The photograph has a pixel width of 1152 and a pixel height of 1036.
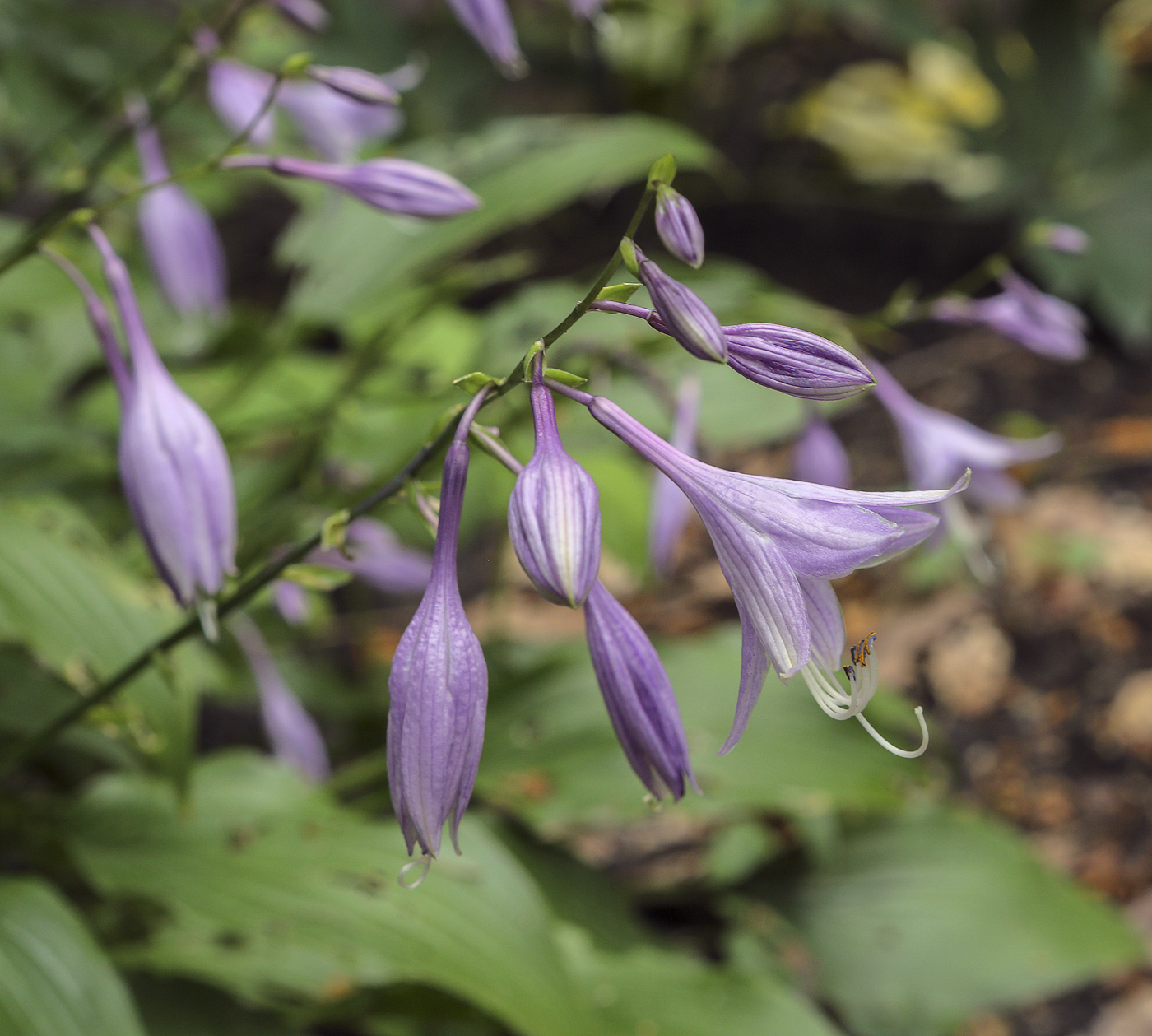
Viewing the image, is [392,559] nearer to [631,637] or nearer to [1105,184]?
[631,637]

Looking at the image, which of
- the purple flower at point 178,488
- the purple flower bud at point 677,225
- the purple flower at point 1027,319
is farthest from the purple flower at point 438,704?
the purple flower at point 1027,319

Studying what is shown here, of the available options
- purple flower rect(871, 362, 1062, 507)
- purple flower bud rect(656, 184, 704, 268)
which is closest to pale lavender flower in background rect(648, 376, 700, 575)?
purple flower rect(871, 362, 1062, 507)

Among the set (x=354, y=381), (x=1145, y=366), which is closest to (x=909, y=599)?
(x=1145, y=366)

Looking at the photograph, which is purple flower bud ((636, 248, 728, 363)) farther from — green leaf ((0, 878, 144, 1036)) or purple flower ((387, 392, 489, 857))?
green leaf ((0, 878, 144, 1036))

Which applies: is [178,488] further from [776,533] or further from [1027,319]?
[1027,319]

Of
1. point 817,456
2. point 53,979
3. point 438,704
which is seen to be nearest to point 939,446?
point 817,456

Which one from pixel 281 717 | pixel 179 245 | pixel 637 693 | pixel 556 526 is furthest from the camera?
pixel 281 717

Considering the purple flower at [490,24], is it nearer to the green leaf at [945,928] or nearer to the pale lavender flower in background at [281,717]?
the pale lavender flower in background at [281,717]
